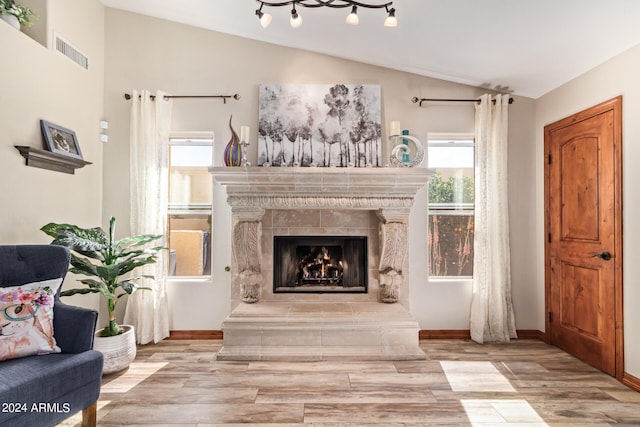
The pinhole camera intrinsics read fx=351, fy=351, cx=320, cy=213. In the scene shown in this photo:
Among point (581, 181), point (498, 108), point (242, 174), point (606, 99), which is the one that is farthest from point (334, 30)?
point (581, 181)

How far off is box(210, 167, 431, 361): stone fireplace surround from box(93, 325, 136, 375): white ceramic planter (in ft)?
2.35

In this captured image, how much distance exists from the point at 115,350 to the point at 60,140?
1.77 m

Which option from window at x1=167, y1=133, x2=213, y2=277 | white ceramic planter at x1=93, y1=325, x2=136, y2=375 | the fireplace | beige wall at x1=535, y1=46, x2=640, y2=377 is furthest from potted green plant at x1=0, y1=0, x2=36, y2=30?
beige wall at x1=535, y1=46, x2=640, y2=377

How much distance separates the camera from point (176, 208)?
3.63 metres

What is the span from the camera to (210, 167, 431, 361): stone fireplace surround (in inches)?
121

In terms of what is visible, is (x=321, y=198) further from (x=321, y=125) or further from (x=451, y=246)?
(x=451, y=246)

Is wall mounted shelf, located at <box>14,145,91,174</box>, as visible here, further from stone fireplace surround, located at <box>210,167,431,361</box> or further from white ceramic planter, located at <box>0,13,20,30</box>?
stone fireplace surround, located at <box>210,167,431,361</box>

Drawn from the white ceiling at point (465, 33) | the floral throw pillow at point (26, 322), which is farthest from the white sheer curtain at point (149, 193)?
the floral throw pillow at point (26, 322)

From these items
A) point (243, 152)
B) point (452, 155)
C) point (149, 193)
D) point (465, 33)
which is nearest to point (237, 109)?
point (243, 152)

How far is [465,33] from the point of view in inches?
111

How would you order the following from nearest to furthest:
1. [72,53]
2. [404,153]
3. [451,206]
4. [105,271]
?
[105,271] < [72,53] < [404,153] < [451,206]

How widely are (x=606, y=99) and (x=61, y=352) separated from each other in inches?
165

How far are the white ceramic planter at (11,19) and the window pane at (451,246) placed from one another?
3913mm

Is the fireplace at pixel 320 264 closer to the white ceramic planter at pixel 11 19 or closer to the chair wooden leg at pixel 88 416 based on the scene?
the chair wooden leg at pixel 88 416
